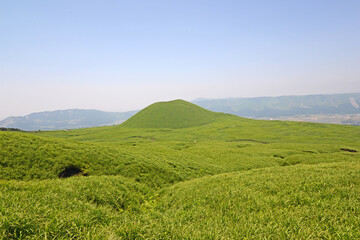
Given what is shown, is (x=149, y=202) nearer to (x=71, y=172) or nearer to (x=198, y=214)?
(x=198, y=214)

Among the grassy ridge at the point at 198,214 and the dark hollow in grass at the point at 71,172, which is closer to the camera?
the grassy ridge at the point at 198,214

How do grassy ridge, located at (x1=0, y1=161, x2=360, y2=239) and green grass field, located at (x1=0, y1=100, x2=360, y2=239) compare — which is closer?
grassy ridge, located at (x1=0, y1=161, x2=360, y2=239)

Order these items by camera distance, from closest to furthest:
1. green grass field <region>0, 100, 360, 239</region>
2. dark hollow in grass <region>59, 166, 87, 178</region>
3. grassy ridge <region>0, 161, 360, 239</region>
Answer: grassy ridge <region>0, 161, 360, 239</region> → green grass field <region>0, 100, 360, 239</region> → dark hollow in grass <region>59, 166, 87, 178</region>

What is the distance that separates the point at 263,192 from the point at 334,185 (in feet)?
16.2

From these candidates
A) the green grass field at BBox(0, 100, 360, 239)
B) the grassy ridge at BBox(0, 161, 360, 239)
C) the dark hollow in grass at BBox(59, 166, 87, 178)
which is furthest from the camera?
the dark hollow in grass at BBox(59, 166, 87, 178)

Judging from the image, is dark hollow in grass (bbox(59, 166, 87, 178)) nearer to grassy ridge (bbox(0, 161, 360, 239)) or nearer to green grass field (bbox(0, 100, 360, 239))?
green grass field (bbox(0, 100, 360, 239))

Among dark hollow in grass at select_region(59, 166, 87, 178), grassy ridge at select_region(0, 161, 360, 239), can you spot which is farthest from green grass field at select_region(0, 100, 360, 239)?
dark hollow in grass at select_region(59, 166, 87, 178)

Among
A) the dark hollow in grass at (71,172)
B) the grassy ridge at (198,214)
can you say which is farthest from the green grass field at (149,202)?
the dark hollow in grass at (71,172)

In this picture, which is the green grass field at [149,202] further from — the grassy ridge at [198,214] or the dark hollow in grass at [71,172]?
the dark hollow in grass at [71,172]

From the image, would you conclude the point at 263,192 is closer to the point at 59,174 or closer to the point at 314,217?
the point at 314,217

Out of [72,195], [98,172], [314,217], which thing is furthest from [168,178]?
[314,217]

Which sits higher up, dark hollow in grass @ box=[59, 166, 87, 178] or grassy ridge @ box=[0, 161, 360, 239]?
grassy ridge @ box=[0, 161, 360, 239]

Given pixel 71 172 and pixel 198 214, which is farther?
pixel 71 172

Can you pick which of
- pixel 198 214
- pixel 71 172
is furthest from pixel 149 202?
pixel 71 172
